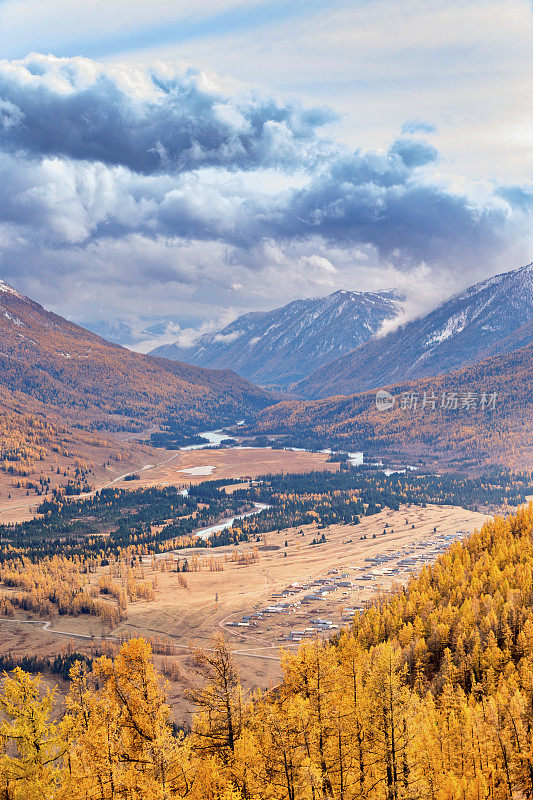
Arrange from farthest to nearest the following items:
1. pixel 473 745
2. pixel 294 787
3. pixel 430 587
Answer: pixel 430 587, pixel 473 745, pixel 294 787

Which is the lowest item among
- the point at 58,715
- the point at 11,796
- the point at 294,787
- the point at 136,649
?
the point at 58,715

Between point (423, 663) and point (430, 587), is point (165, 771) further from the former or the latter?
point (430, 587)

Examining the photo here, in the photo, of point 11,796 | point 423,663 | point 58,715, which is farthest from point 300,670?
point 58,715

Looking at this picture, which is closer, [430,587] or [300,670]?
[300,670]

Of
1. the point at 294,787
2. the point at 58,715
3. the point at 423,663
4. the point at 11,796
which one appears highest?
the point at 294,787

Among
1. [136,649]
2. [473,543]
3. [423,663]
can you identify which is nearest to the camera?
[136,649]

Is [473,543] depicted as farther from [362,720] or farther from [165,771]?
[165,771]

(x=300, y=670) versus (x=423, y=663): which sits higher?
(x=300, y=670)

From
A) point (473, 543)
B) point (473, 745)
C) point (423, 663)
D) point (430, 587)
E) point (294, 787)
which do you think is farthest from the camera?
point (473, 543)

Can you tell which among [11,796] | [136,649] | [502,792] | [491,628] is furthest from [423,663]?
[11,796]
